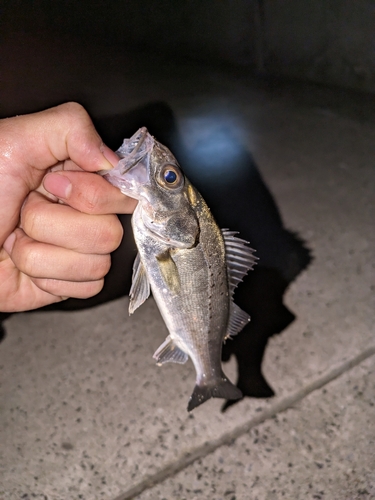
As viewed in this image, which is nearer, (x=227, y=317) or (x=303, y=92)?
(x=227, y=317)

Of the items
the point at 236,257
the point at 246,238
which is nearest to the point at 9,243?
the point at 236,257

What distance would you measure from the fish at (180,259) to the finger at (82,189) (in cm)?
8

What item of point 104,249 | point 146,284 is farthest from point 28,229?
point 146,284

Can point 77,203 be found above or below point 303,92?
above

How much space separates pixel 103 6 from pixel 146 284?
11.0m

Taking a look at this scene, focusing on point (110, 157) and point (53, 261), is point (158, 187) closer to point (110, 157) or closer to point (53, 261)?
point (110, 157)

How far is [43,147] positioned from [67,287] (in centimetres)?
79

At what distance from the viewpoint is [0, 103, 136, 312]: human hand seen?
2.00 m

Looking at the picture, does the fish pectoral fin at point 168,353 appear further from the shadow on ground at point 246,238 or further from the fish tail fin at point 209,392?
the shadow on ground at point 246,238

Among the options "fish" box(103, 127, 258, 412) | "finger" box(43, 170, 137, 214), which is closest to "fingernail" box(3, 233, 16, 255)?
"finger" box(43, 170, 137, 214)

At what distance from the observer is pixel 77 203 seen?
2037 millimetres

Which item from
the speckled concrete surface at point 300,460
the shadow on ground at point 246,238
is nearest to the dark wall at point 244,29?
the shadow on ground at point 246,238

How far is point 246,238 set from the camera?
434 centimetres

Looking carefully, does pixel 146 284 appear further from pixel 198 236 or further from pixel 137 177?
pixel 137 177
